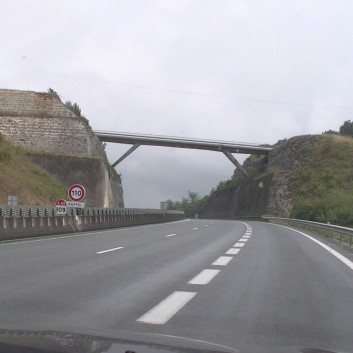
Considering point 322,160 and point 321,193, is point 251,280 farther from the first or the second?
point 322,160

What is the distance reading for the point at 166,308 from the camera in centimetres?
768

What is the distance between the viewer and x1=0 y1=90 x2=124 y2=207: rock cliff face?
195 feet

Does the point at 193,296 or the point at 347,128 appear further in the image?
the point at 347,128

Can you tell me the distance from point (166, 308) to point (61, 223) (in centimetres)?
2033

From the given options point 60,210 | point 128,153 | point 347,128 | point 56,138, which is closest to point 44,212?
point 60,210

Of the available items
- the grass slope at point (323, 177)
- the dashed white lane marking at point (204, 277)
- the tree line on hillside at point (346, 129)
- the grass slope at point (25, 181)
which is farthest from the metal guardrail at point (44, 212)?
the tree line on hillside at point (346, 129)

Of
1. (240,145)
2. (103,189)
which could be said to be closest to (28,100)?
(103,189)

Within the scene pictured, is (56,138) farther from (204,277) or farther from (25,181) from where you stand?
(204,277)

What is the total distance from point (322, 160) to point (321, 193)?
10657 millimetres

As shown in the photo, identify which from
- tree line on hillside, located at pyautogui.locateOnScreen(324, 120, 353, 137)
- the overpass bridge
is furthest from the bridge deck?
tree line on hillside, located at pyautogui.locateOnScreen(324, 120, 353, 137)

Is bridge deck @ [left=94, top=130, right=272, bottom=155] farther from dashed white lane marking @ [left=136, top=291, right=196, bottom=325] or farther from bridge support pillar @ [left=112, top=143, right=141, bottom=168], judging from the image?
dashed white lane marking @ [left=136, top=291, right=196, bottom=325]

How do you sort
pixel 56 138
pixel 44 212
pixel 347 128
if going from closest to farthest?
1. pixel 44 212
2. pixel 56 138
3. pixel 347 128

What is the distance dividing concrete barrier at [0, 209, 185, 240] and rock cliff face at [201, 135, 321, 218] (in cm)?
3660

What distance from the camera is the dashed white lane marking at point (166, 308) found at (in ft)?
22.5
